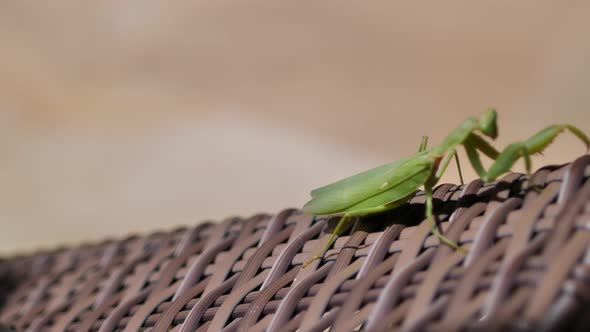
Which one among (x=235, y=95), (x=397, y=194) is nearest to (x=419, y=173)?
(x=397, y=194)

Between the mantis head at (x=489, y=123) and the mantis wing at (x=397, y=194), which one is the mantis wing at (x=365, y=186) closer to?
the mantis wing at (x=397, y=194)

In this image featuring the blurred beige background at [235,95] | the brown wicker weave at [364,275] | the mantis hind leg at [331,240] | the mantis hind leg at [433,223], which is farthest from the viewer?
the blurred beige background at [235,95]

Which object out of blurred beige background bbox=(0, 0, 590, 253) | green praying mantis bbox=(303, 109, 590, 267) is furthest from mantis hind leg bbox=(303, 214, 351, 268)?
blurred beige background bbox=(0, 0, 590, 253)

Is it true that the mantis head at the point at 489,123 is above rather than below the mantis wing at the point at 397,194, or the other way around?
above

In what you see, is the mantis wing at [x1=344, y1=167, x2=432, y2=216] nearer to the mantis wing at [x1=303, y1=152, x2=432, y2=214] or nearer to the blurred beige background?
the mantis wing at [x1=303, y1=152, x2=432, y2=214]

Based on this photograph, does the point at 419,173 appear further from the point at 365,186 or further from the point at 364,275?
the point at 364,275

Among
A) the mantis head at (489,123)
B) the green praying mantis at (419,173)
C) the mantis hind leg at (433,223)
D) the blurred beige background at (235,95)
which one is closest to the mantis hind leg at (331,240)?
the green praying mantis at (419,173)

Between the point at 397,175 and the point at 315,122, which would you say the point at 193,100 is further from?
the point at 397,175
